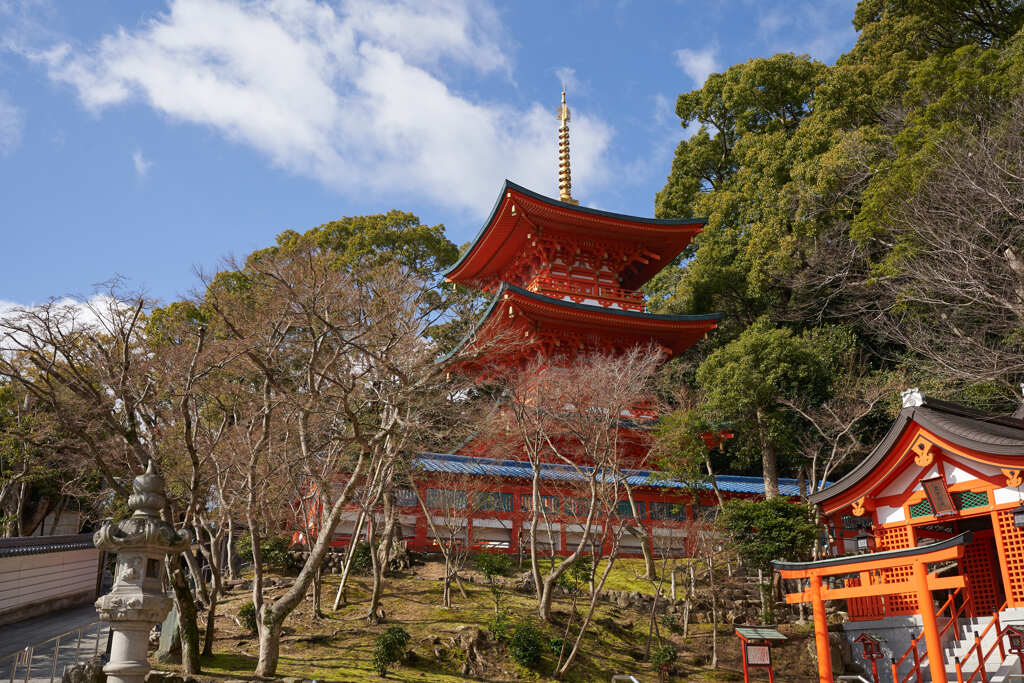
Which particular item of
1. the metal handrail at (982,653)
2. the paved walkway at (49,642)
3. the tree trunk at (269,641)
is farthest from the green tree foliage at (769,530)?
the paved walkway at (49,642)

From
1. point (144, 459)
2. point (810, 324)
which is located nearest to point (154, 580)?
point (144, 459)

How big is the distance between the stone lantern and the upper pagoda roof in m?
17.7

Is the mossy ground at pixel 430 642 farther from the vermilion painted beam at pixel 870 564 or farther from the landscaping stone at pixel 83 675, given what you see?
the vermilion painted beam at pixel 870 564

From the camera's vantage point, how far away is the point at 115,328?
1247 cm

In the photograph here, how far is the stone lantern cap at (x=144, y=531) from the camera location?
8344mm

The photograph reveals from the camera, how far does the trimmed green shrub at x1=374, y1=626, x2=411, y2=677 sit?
39.0 ft

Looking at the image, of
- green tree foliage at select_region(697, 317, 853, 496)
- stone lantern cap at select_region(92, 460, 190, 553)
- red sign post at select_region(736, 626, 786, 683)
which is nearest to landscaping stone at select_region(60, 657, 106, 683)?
stone lantern cap at select_region(92, 460, 190, 553)

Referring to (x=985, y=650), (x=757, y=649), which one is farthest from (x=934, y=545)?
(x=757, y=649)

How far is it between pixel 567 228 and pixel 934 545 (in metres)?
17.6

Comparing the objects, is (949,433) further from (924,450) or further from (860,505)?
(860,505)

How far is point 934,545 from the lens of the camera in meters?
10.5

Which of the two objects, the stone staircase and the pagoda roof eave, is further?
the pagoda roof eave

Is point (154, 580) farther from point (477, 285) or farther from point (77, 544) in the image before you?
point (477, 285)

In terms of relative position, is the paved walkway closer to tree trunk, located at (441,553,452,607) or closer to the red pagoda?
the red pagoda
